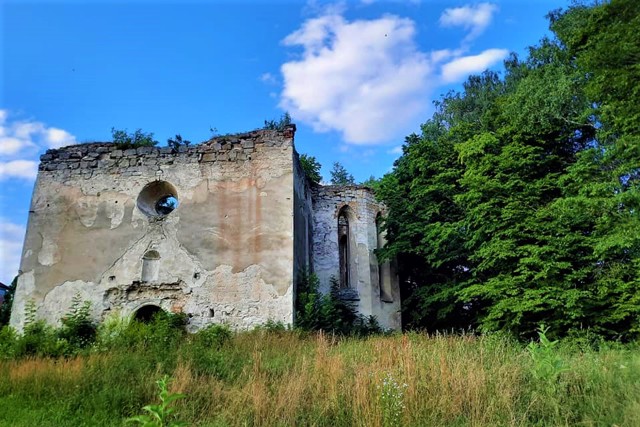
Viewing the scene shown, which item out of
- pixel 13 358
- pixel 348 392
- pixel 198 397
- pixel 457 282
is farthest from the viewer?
pixel 457 282

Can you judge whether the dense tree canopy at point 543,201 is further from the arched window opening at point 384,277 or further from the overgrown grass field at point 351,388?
the overgrown grass field at point 351,388

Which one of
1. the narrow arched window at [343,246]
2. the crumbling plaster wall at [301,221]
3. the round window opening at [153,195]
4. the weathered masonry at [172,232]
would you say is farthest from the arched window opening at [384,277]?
the round window opening at [153,195]

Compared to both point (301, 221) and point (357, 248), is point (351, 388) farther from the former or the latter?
point (357, 248)

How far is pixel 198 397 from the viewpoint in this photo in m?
5.61

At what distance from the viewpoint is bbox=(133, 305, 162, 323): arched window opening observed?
1121 centimetres

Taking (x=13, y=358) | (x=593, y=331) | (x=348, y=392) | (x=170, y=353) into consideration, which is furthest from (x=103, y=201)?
(x=593, y=331)

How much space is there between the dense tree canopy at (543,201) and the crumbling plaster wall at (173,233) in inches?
211

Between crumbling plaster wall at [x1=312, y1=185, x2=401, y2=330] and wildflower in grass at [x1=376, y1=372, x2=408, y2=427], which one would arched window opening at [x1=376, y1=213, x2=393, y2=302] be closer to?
crumbling plaster wall at [x1=312, y1=185, x2=401, y2=330]

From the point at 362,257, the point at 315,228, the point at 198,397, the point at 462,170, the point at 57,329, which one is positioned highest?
the point at 462,170

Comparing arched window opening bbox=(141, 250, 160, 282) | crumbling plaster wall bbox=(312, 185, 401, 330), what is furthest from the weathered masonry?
crumbling plaster wall bbox=(312, 185, 401, 330)

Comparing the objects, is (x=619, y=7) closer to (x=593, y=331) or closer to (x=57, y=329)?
(x=593, y=331)

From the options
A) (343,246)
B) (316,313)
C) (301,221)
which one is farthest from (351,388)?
(343,246)

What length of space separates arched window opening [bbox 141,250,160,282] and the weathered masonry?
0.09ft

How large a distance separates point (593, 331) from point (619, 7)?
846 cm
